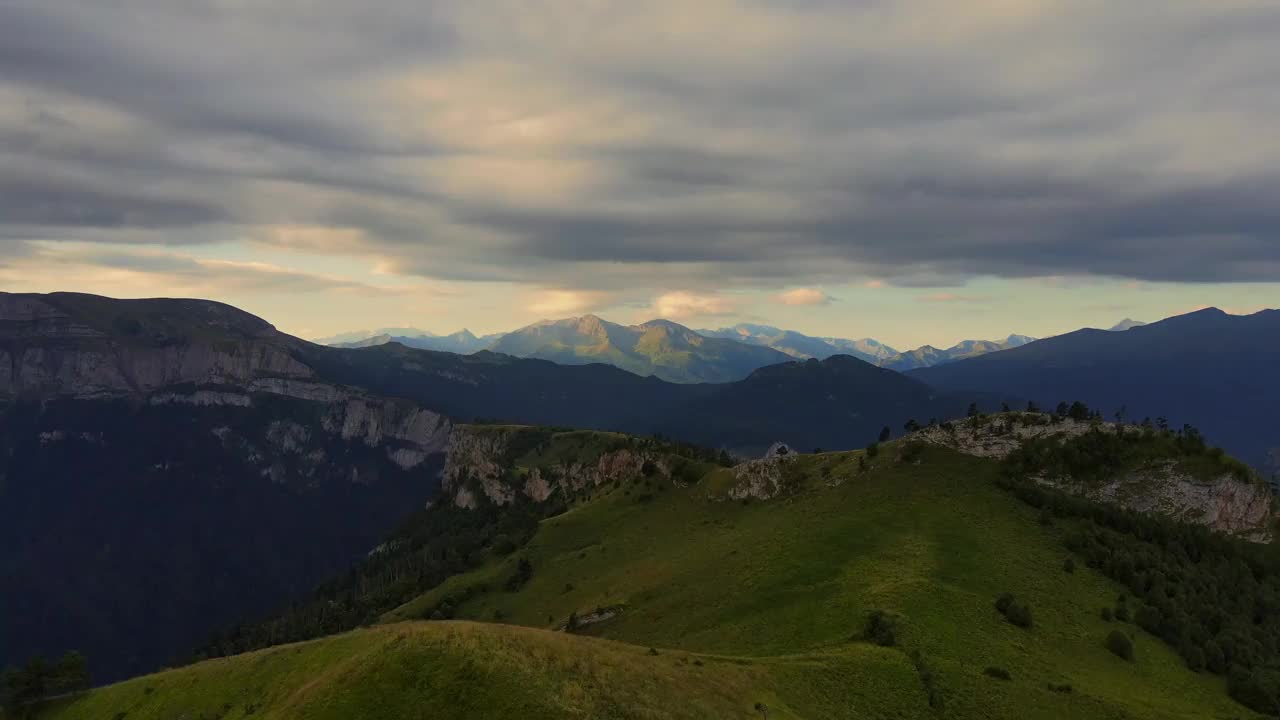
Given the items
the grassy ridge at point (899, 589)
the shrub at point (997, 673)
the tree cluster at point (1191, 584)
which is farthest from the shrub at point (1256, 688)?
the shrub at point (997, 673)

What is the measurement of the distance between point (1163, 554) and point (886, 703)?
73474 millimetres

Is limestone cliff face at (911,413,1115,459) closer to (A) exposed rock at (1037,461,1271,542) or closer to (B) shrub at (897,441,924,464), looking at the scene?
(B) shrub at (897,441,924,464)

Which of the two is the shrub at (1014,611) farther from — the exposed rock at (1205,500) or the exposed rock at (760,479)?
the exposed rock at (760,479)

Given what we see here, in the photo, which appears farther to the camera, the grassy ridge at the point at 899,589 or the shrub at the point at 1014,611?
the shrub at the point at 1014,611

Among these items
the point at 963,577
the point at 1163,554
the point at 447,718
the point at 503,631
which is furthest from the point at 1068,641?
the point at 447,718

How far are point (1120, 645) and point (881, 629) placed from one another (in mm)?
30145

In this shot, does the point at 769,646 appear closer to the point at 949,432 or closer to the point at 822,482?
the point at 822,482

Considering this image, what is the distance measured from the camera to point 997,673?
6550 cm

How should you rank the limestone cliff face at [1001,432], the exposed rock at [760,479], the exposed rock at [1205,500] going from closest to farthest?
the exposed rock at [1205,500], the limestone cliff face at [1001,432], the exposed rock at [760,479]

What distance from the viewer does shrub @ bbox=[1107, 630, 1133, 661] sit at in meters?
75.4

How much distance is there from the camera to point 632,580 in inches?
5207

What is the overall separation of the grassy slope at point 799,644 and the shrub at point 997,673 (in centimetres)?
110

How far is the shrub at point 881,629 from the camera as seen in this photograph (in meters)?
68.9

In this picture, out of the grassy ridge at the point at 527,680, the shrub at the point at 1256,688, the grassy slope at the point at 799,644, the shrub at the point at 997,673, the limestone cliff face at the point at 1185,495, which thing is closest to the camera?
the grassy ridge at the point at 527,680
